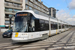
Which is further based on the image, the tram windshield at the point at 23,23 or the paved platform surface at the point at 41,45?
the tram windshield at the point at 23,23

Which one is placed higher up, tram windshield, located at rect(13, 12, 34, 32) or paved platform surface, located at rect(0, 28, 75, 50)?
tram windshield, located at rect(13, 12, 34, 32)

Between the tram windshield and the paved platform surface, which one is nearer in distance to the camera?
the paved platform surface

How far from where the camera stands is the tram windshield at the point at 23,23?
363 inches

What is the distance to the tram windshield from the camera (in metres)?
9.21

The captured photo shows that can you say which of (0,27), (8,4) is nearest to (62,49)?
(0,27)

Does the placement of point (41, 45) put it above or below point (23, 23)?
below

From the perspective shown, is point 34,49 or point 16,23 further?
point 16,23

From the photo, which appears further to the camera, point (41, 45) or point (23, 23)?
point (23, 23)

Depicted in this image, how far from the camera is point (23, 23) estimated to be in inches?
366

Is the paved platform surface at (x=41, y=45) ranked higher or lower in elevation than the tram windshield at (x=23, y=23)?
lower

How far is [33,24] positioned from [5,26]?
3276 cm

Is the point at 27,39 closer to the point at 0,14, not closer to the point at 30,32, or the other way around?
the point at 30,32

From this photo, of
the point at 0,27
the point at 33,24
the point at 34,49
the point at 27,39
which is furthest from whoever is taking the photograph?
the point at 0,27

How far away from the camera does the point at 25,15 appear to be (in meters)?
9.59
